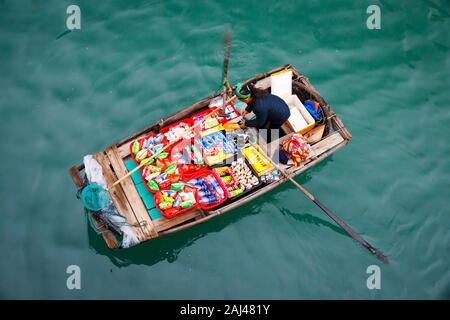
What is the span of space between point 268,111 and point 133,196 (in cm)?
337

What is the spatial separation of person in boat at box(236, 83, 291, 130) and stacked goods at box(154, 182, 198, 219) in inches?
80.6

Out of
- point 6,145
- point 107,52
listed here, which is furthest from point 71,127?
point 107,52

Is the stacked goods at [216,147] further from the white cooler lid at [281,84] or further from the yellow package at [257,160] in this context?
the white cooler lid at [281,84]

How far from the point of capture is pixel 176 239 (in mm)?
8688

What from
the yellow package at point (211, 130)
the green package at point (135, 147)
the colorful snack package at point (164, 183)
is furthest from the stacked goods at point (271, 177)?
the green package at point (135, 147)

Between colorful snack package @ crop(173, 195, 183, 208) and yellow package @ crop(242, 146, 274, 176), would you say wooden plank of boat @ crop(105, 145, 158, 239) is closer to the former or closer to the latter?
colorful snack package @ crop(173, 195, 183, 208)

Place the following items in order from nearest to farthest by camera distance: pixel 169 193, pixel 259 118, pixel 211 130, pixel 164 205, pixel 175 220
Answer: pixel 164 205
pixel 169 193
pixel 175 220
pixel 259 118
pixel 211 130

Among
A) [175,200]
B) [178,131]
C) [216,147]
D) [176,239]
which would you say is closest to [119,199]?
[175,200]

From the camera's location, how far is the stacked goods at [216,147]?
26.0 feet

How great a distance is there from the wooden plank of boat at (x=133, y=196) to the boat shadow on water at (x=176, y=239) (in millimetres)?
1372

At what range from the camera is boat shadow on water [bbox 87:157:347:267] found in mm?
8492

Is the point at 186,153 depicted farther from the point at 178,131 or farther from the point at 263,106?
the point at 263,106

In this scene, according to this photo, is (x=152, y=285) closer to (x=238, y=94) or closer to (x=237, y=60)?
(x=238, y=94)
